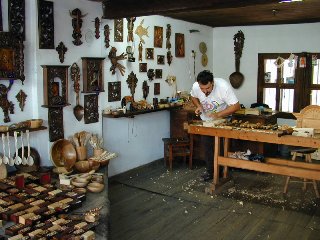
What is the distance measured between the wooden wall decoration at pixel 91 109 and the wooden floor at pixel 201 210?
105 centimetres

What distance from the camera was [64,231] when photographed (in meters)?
2.71

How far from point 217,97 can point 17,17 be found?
2.85m

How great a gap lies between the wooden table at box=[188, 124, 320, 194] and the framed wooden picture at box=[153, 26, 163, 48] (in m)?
1.89

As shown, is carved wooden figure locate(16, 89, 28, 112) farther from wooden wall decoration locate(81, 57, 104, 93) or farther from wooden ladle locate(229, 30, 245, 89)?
wooden ladle locate(229, 30, 245, 89)

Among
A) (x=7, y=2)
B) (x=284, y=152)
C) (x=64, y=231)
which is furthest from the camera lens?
(x=284, y=152)

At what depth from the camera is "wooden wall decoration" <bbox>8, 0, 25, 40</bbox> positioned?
400 cm

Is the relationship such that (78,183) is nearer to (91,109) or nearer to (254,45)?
(91,109)

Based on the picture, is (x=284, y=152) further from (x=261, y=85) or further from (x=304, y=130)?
(x=304, y=130)

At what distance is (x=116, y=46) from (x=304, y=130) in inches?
112

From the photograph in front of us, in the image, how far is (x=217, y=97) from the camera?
213 inches

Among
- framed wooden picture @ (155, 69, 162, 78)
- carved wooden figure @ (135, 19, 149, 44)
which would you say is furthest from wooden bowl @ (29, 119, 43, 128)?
framed wooden picture @ (155, 69, 162, 78)

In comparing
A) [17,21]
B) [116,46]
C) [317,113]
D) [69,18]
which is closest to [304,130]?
[317,113]

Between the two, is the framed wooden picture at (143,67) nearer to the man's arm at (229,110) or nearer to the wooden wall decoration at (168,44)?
the wooden wall decoration at (168,44)

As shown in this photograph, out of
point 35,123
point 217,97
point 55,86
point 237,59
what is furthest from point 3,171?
point 237,59
